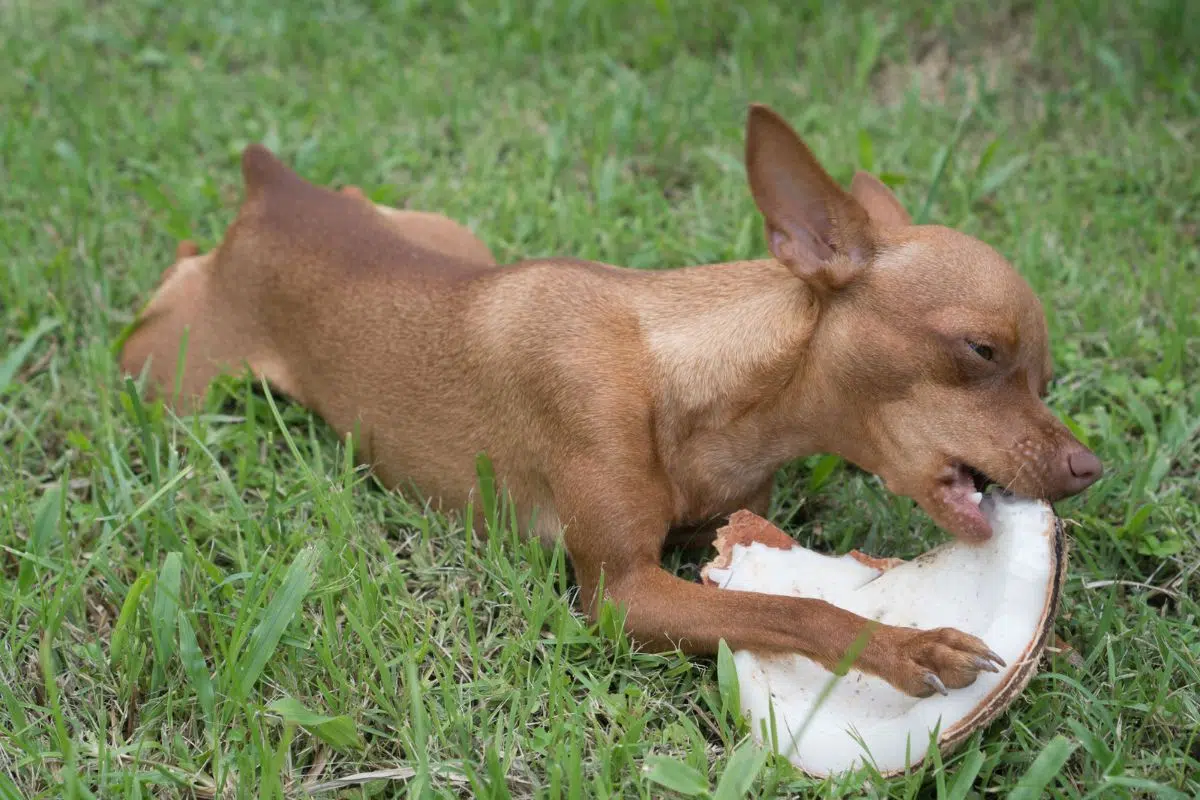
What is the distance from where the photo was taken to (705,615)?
298cm

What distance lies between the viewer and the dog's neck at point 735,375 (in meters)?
3.13

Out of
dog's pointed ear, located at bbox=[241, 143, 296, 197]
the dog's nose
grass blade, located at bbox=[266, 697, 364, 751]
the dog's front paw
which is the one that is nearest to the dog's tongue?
the dog's nose

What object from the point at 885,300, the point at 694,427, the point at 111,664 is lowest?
the point at 111,664

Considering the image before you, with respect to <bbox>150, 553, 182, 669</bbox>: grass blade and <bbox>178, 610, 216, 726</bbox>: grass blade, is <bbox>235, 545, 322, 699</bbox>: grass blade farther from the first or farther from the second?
<bbox>150, 553, 182, 669</bbox>: grass blade

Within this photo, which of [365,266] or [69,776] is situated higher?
[365,266]

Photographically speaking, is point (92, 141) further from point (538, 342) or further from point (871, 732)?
point (871, 732)

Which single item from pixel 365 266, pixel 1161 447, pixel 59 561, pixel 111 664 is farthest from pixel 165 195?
pixel 1161 447

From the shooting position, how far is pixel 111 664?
302cm

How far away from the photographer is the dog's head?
2.87 m

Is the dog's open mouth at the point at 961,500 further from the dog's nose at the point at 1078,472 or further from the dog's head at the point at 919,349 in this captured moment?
the dog's nose at the point at 1078,472

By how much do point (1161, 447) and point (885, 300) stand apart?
53.4 inches

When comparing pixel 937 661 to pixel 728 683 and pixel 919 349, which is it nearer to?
pixel 728 683

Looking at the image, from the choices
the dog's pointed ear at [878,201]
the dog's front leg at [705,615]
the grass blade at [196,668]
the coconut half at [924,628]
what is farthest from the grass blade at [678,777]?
the dog's pointed ear at [878,201]

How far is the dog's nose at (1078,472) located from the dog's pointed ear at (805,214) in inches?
27.0
